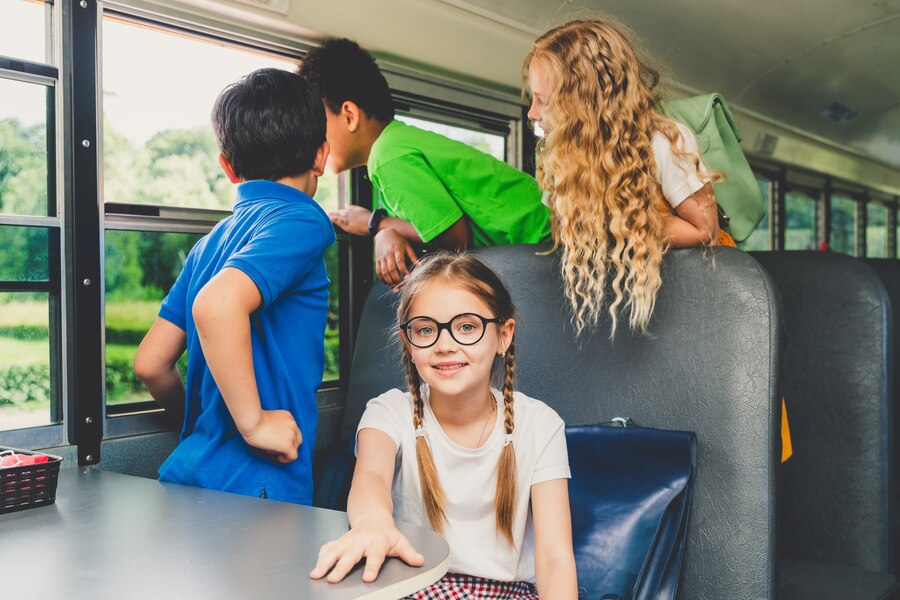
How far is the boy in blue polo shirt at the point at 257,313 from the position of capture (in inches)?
57.9

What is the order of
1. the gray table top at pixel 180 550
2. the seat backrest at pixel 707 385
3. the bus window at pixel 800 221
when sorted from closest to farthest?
the gray table top at pixel 180 550 → the seat backrest at pixel 707 385 → the bus window at pixel 800 221

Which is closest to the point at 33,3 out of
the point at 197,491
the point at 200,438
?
the point at 200,438

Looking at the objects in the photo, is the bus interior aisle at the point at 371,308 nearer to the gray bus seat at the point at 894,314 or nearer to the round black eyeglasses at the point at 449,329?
the gray bus seat at the point at 894,314

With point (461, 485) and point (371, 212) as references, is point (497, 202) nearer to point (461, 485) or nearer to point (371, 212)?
point (371, 212)

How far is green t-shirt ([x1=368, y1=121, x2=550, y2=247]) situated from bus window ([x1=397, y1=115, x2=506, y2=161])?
1.32 feet

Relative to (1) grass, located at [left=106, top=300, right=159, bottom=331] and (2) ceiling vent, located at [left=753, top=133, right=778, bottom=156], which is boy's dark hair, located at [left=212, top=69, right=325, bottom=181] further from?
(2) ceiling vent, located at [left=753, top=133, right=778, bottom=156]

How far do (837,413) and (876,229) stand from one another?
189 inches

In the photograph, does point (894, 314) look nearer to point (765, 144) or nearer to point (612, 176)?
point (612, 176)

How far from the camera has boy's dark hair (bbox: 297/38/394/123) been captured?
2291 mm

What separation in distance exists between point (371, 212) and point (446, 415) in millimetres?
1116

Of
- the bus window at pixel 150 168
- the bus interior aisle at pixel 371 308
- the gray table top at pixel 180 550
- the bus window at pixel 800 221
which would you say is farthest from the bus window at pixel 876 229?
the gray table top at pixel 180 550

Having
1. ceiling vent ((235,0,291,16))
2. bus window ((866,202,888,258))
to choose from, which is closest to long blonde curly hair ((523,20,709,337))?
ceiling vent ((235,0,291,16))

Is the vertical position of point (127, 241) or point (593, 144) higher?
point (593, 144)

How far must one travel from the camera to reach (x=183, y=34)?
7.07 ft
